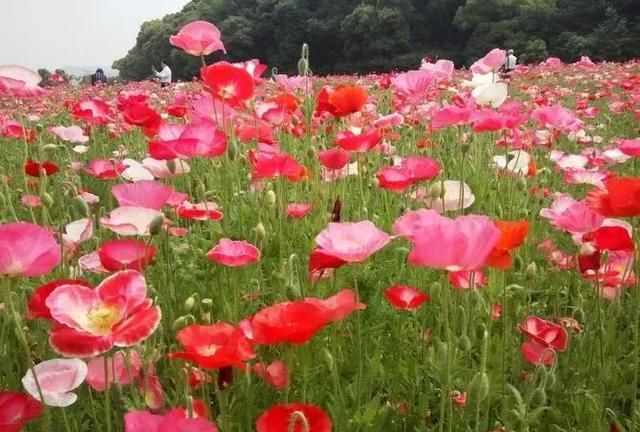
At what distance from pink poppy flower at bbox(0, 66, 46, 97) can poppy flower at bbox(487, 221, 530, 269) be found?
1.73 meters

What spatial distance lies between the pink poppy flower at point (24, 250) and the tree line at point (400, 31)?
78.4 ft

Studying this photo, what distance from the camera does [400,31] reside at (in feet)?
96.0

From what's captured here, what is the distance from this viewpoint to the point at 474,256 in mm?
1029

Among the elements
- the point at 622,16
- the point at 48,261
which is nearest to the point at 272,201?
the point at 48,261

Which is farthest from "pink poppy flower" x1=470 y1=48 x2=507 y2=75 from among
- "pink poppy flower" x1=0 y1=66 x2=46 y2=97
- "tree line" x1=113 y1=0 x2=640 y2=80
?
"tree line" x1=113 y1=0 x2=640 y2=80

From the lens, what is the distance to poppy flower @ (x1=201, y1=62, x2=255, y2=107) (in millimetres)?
1901

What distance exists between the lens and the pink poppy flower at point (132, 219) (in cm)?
136

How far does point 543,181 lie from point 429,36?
29038 mm

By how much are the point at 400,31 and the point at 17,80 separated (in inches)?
1110

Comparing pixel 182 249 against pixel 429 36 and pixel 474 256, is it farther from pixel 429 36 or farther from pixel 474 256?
pixel 429 36

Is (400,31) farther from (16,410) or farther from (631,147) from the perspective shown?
(16,410)

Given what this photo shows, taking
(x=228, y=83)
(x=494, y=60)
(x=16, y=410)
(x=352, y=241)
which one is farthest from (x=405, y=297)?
(x=494, y=60)

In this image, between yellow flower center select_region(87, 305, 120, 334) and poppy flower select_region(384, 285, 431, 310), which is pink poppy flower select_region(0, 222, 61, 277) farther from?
poppy flower select_region(384, 285, 431, 310)

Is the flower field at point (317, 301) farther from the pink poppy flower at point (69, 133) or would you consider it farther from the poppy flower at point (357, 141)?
the pink poppy flower at point (69, 133)
